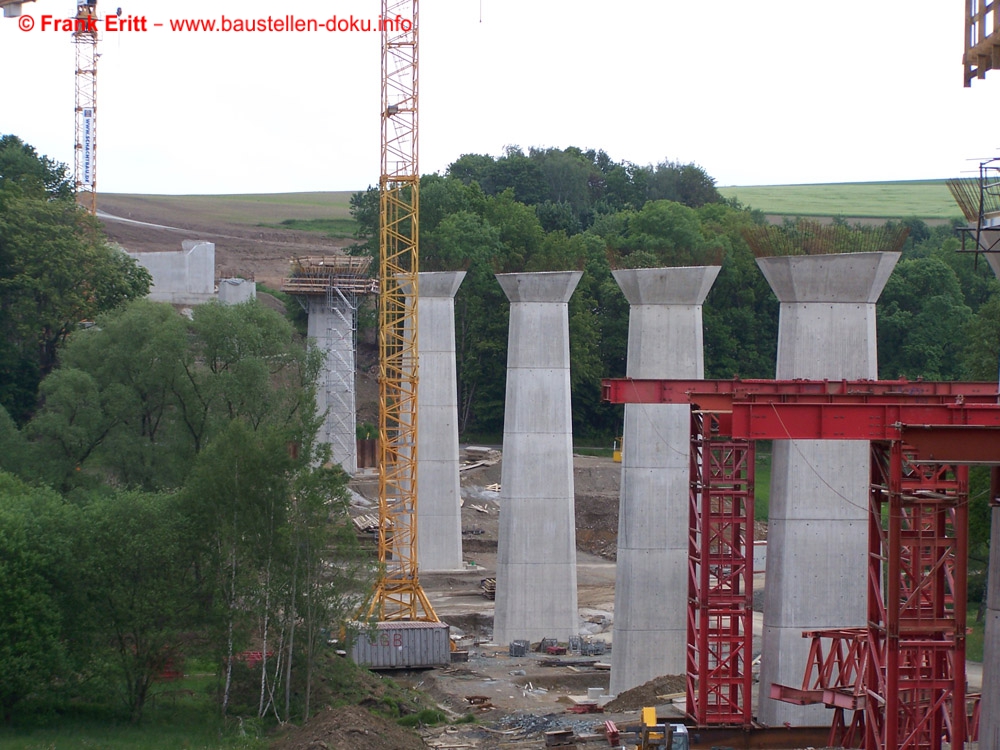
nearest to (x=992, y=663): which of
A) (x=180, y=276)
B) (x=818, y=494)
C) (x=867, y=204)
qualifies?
(x=818, y=494)

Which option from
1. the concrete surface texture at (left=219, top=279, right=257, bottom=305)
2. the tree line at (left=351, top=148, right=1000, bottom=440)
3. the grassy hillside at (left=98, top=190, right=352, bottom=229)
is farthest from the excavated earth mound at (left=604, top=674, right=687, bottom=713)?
the grassy hillside at (left=98, top=190, right=352, bottom=229)

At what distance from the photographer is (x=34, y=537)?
34469 mm

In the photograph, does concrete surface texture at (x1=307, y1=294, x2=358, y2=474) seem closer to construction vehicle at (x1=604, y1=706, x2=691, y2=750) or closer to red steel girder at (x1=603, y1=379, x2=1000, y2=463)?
red steel girder at (x1=603, y1=379, x2=1000, y2=463)

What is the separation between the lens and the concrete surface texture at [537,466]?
45375mm

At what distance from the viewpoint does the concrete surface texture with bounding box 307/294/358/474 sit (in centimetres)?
7719

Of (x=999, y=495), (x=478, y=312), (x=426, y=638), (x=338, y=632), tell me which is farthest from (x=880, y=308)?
(x=999, y=495)

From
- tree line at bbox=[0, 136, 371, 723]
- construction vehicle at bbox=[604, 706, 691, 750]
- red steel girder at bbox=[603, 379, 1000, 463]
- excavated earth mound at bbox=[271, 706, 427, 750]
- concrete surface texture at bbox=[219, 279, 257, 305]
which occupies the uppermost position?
concrete surface texture at bbox=[219, 279, 257, 305]

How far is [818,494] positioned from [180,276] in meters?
66.5

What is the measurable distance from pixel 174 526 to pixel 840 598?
16.7m

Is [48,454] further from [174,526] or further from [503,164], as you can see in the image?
[503,164]

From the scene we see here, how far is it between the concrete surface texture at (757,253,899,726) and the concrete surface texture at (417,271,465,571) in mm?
25436

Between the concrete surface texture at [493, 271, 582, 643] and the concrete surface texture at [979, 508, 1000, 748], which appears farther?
the concrete surface texture at [493, 271, 582, 643]

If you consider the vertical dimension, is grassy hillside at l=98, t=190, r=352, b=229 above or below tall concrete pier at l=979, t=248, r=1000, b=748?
above

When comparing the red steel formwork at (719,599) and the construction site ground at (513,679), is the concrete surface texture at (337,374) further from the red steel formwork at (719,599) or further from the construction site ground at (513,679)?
the red steel formwork at (719,599)
